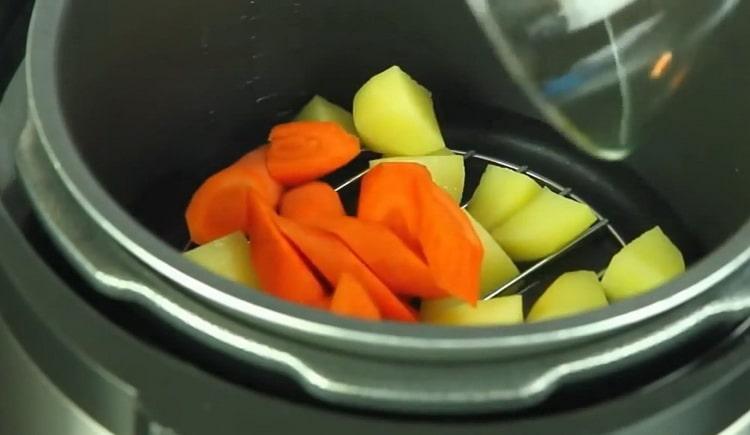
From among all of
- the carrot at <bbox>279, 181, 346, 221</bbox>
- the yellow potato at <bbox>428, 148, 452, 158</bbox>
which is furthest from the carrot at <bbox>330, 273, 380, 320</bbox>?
the yellow potato at <bbox>428, 148, 452, 158</bbox>

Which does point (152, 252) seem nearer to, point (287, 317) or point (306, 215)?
point (287, 317)

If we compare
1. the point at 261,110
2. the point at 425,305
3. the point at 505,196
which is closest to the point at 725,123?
the point at 505,196

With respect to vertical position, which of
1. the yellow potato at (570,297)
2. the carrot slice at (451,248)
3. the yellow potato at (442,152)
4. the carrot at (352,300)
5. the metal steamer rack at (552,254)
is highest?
the carrot slice at (451,248)

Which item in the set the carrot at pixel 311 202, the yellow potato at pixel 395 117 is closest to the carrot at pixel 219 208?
the carrot at pixel 311 202

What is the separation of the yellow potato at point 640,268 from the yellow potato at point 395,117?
0.20m

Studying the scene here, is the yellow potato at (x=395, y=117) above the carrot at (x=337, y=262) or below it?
above

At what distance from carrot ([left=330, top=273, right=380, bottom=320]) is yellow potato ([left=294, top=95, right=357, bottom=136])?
27cm

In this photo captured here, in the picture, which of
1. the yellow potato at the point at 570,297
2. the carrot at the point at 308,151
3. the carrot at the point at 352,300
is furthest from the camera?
the carrot at the point at 308,151

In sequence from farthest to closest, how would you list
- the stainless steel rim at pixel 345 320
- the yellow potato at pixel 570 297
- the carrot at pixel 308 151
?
1. the carrot at pixel 308 151
2. the yellow potato at pixel 570 297
3. the stainless steel rim at pixel 345 320

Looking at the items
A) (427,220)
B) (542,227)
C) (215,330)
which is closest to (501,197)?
(542,227)

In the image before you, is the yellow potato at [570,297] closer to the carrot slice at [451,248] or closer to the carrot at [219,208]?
the carrot slice at [451,248]

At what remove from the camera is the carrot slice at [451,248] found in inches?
32.8

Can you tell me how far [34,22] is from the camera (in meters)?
0.75

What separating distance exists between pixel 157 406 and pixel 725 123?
56 centimetres
